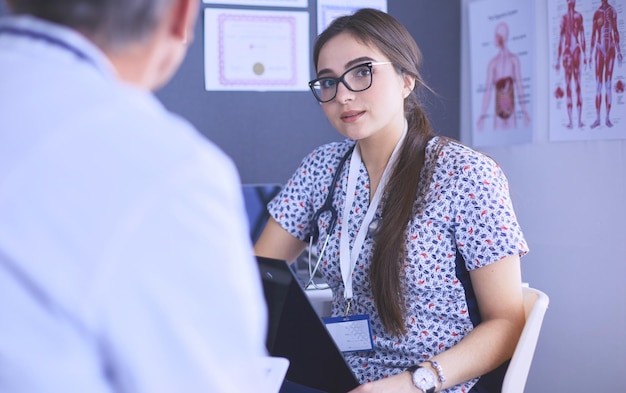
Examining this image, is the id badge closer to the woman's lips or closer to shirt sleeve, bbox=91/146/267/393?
the woman's lips

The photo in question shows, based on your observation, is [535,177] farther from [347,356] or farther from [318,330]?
[318,330]

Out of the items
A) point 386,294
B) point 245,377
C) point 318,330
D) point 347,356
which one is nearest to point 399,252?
point 386,294

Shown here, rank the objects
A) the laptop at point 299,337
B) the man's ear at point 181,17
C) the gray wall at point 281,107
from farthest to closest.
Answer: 1. the gray wall at point 281,107
2. the laptop at point 299,337
3. the man's ear at point 181,17

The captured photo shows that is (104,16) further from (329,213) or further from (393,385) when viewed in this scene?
(329,213)

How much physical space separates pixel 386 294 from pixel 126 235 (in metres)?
1.16

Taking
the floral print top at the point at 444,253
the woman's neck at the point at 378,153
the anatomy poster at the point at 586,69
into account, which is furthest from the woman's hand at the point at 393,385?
the anatomy poster at the point at 586,69

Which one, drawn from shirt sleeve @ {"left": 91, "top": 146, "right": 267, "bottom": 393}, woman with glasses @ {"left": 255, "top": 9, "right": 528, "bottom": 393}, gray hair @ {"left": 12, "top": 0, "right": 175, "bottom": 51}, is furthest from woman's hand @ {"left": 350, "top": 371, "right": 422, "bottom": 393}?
gray hair @ {"left": 12, "top": 0, "right": 175, "bottom": 51}

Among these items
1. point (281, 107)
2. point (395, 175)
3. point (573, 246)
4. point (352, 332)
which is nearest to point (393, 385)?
point (352, 332)

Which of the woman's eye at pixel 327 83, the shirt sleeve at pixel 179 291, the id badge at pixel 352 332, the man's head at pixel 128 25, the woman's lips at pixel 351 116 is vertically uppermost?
the woman's eye at pixel 327 83

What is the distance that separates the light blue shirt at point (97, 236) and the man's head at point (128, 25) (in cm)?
2

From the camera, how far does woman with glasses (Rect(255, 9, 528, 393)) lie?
1.54 metres

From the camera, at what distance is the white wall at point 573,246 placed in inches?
86.4

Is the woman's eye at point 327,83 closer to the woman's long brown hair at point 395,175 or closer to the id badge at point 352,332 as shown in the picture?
the woman's long brown hair at point 395,175

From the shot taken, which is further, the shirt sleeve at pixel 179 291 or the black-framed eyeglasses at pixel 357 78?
the black-framed eyeglasses at pixel 357 78
